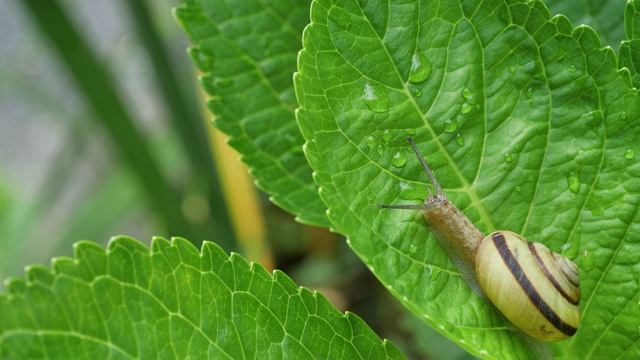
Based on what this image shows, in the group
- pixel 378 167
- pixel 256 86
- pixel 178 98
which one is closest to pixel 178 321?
pixel 378 167

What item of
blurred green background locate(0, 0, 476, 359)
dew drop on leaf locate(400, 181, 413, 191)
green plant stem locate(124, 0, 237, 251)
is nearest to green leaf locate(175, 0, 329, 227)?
dew drop on leaf locate(400, 181, 413, 191)

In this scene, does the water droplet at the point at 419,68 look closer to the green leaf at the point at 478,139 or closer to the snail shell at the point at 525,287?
the green leaf at the point at 478,139

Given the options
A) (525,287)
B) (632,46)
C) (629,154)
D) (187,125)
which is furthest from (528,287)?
(187,125)

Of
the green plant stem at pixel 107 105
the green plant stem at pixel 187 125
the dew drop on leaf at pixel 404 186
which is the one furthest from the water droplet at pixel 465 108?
the green plant stem at pixel 187 125

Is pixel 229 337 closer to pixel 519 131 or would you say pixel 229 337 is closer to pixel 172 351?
pixel 172 351

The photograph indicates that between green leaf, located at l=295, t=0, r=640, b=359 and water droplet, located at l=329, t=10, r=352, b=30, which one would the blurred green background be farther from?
water droplet, located at l=329, t=10, r=352, b=30

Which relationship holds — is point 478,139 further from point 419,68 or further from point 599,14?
point 599,14

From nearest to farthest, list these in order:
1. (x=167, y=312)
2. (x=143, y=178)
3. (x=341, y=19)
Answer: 1. (x=167, y=312)
2. (x=341, y=19)
3. (x=143, y=178)
